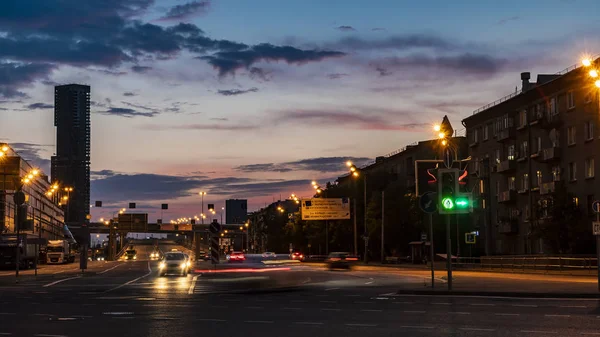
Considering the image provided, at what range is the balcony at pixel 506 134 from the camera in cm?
7788

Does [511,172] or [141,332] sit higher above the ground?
[511,172]

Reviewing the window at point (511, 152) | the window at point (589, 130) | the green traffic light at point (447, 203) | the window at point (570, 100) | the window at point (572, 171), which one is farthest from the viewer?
the window at point (511, 152)

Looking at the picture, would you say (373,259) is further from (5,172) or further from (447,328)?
(447,328)

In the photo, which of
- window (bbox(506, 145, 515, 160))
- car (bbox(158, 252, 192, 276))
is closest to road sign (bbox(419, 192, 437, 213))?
car (bbox(158, 252, 192, 276))

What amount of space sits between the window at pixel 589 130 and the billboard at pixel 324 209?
41222mm

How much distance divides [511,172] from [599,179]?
15.7m

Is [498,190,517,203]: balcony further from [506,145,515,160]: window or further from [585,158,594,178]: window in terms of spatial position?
[585,158,594,178]: window

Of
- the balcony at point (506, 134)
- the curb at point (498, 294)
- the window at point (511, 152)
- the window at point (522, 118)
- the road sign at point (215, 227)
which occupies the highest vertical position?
the window at point (522, 118)

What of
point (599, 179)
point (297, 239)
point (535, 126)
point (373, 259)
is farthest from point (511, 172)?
point (297, 239)

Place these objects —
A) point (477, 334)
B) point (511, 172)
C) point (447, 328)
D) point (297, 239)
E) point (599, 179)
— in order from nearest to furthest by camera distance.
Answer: point (477, 334), point (447, 328), point (599, 179), point (511, 172), point (297, 239)

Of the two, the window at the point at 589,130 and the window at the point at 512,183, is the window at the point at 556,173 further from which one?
the window at the point at 512,183

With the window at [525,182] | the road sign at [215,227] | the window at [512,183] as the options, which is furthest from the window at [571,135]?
the road sign at [215,227]

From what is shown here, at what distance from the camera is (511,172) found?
79.3m

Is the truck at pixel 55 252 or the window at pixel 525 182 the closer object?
the window at pixel 525 182
